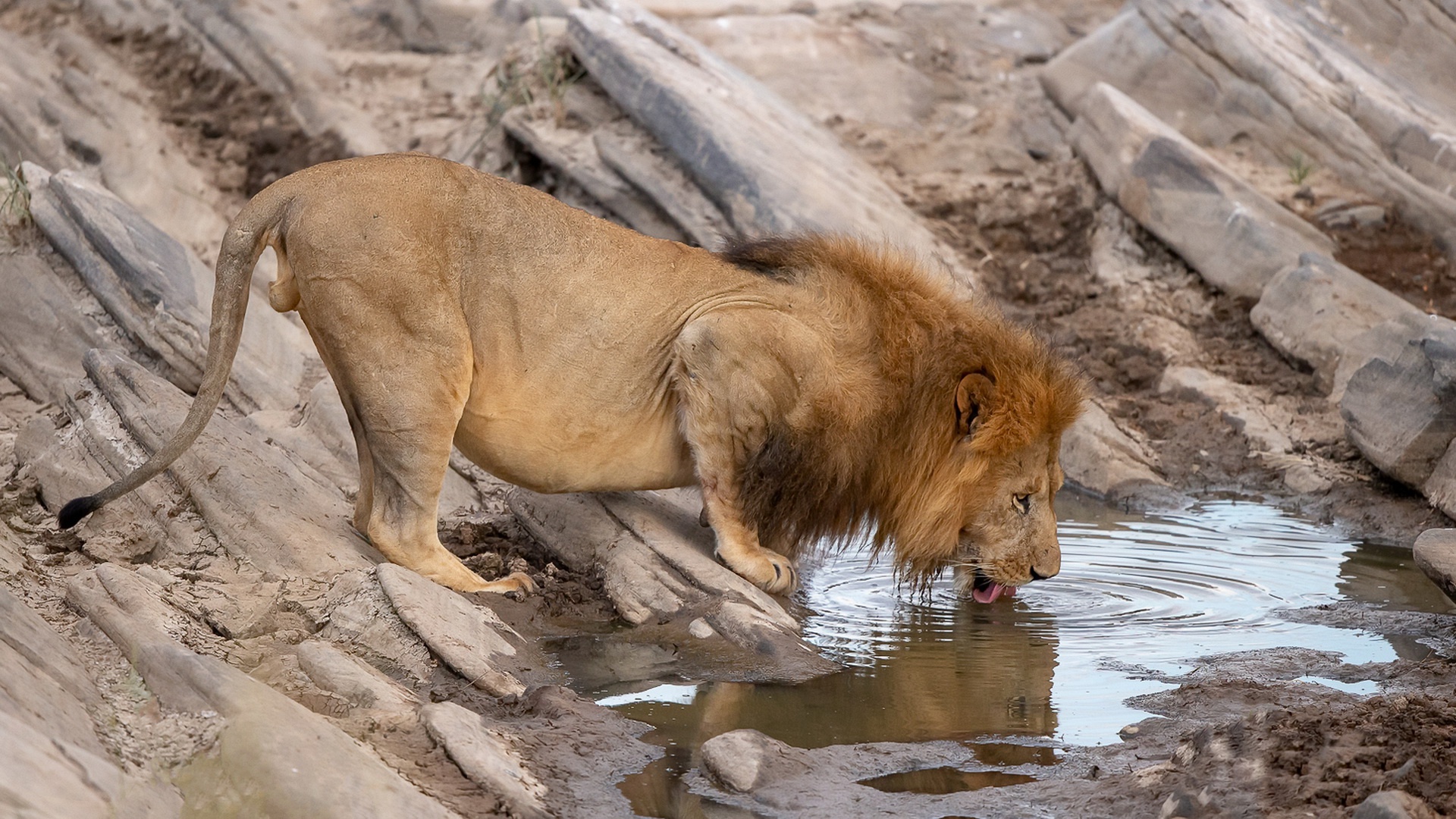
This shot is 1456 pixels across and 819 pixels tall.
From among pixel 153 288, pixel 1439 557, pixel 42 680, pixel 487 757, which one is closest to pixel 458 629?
pixel 487 757

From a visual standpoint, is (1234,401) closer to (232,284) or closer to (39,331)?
(232,284)

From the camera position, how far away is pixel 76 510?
178 inches

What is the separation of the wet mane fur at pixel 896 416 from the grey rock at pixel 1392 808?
7.25 feet

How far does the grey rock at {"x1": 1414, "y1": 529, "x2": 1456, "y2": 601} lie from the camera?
495 cm

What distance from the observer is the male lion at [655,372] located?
187 inches

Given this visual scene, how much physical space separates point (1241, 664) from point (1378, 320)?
3.89 metres

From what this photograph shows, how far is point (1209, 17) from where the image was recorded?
410 inches

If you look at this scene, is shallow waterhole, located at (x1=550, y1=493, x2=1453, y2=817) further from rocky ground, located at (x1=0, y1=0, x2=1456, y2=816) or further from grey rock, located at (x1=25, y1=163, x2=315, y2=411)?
grey rock, located at (x1=25, y1=163, x2=315, y2=411)

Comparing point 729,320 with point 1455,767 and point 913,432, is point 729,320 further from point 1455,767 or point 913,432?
point 1455,767

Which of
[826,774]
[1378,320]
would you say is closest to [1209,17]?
[1378,320]

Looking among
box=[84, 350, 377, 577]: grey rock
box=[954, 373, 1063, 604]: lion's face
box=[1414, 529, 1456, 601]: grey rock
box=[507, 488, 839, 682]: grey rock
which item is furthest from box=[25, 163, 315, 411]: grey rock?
box=[1414, 529, 1456, 601]: grey rock

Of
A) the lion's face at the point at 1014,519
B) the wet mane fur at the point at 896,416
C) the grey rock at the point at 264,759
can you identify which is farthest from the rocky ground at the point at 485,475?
the lion's face at the point at 1014,519

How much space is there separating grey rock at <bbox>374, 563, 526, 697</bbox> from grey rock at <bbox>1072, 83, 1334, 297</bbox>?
578cm

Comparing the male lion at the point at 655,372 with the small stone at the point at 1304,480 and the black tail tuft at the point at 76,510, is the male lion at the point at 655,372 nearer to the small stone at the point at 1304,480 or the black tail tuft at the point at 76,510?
the black tail tuft at the point at 76,510
